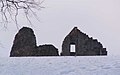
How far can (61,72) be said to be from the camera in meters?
6.78

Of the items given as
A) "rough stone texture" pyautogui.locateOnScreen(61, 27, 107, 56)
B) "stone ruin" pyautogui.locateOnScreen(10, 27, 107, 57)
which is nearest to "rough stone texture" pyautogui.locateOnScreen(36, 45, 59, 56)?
"stone ruin" pyautogui.locateOnScreen(10, 27, 107, 57)

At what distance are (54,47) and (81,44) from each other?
288 cm

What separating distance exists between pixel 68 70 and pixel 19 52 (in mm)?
19456

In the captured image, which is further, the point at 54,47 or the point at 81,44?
the point at 81,44

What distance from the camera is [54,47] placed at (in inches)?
1079

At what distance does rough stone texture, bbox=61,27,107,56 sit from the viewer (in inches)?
1075

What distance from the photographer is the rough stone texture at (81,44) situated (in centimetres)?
2730

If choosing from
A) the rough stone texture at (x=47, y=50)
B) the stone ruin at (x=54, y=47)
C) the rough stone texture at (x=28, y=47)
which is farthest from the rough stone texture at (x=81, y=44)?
the rough stone texture at (x=28, y=47)

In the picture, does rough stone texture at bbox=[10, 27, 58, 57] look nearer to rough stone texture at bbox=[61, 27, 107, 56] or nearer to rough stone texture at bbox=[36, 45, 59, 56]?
rough stone texture at bbox=[36, 45, 59, 56]

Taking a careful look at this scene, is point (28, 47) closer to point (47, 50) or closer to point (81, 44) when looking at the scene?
point (47, 50)

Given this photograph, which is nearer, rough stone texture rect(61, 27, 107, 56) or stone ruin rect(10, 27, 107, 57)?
stone ruin rect(10, 27, 107, 57)

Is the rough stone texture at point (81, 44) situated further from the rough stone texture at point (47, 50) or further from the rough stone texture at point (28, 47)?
the rough stone texture at point (28, 47)

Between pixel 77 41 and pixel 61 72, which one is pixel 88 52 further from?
pixel 61 72

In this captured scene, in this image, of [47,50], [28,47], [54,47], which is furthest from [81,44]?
[28,47]
